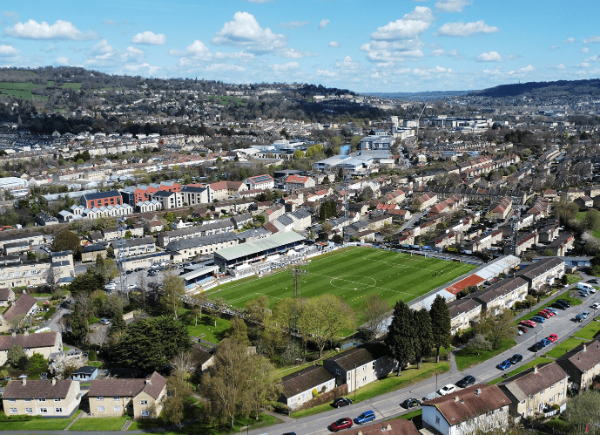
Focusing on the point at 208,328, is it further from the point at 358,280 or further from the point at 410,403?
the point at 410,403

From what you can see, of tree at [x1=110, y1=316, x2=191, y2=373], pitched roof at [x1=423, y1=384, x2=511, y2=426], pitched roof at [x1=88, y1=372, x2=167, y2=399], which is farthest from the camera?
tree at [x1=110, y1=316, x2=191, y2=373]

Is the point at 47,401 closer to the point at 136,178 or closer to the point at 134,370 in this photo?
the point at 134,370

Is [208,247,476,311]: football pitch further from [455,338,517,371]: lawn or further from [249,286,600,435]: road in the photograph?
[249,286,600,435]: road

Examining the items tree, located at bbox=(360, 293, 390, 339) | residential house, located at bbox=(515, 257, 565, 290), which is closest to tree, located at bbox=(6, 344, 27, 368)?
tree, located at bbox=(360, 293, 390, 339)

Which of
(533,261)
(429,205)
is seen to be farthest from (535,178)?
(533,261)

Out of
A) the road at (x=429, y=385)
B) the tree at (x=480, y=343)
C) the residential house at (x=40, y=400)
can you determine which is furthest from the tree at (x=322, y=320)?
the residential house at (x=40, y=400)

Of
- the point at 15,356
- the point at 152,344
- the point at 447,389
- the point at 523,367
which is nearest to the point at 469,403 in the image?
the point at 447,389
